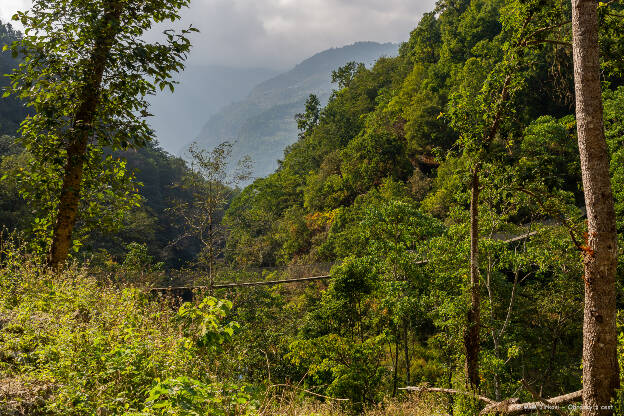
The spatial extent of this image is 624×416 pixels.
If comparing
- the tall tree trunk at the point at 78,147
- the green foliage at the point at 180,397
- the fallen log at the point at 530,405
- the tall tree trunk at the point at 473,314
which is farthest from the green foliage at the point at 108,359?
the tall tree trunk at the point at 473,314

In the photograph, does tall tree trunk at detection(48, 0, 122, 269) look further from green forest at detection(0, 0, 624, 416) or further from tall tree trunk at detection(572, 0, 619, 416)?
tall tree trunk at detection(572, 0, 619, 416)

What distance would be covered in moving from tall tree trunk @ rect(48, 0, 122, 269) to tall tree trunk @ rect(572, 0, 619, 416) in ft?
14.1

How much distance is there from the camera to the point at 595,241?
2.81 meters

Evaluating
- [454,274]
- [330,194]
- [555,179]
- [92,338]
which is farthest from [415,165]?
[92,338]

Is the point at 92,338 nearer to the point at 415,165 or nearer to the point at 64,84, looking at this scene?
the point at 64,84

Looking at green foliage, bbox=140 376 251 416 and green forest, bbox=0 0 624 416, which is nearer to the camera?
green foliage, bbox=140 376 251 416

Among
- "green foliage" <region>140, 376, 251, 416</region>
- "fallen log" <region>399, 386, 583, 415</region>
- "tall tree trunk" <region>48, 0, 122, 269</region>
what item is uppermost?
"tall tree trunk" <region>48, 0, 122, 269</region>

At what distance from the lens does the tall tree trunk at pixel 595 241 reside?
2.78m

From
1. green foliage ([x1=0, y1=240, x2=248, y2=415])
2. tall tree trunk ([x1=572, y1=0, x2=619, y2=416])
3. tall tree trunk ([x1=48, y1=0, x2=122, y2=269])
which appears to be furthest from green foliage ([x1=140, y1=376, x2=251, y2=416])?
tall tree trunk ([x1=48, y1=0, x2=122, y2=269])

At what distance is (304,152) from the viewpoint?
40.9 metres

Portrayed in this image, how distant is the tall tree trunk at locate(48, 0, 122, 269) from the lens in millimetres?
3883

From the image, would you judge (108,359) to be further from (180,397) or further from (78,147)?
(78,147)

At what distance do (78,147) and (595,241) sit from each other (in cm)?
485

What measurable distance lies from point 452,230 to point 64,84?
25.4 ft
